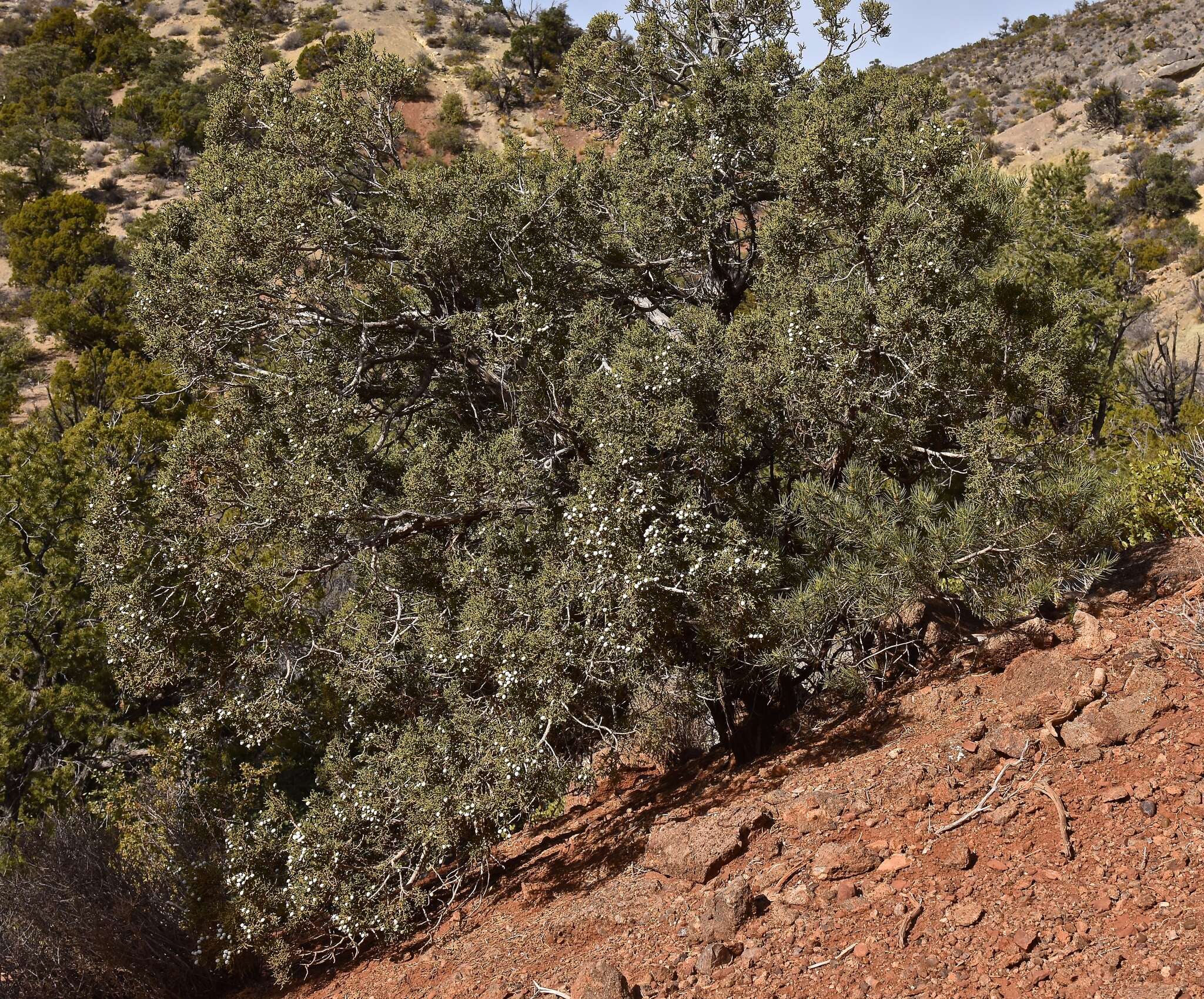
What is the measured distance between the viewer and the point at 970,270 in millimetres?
6262

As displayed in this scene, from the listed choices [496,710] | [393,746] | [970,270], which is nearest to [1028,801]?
[496,710]

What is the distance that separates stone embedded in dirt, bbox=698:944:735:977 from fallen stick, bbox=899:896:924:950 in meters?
0.73

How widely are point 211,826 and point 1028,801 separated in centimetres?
577

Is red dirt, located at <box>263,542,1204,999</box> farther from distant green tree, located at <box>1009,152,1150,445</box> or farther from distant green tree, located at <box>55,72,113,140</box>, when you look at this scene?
distant green tree, located at <box>55,72,113,140</box>

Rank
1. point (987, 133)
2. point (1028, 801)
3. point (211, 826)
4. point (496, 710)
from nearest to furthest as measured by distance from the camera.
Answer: point (1028, 801)
point (496, 710)
point (211, 826)
point (987, 133)

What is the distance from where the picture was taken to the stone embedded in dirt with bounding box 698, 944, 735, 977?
380cm

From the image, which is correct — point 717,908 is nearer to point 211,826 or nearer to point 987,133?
point 211,826

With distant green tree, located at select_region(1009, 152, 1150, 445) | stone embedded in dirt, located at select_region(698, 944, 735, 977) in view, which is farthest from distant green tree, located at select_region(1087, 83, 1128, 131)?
stone embedded in dirt, located at select_region(698, 944, 735, 977)

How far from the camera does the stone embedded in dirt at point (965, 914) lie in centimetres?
343

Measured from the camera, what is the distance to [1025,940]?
3.22 meters

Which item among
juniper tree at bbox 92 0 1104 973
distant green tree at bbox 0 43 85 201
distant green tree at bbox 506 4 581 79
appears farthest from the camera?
distant green tree at bbox 506 4 581 79

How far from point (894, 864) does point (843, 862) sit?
0.77ft

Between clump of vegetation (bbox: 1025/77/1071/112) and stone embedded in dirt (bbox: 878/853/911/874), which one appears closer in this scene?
stone embedded in dirt (bbox: 878/853/911/874)

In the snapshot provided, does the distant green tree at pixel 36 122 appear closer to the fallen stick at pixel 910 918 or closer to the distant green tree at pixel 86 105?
the distant green tree at pixel 86 105
